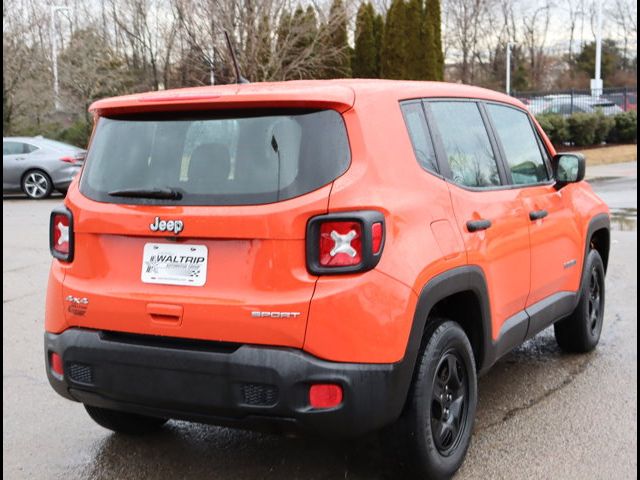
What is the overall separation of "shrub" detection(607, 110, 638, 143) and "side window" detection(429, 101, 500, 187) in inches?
1043

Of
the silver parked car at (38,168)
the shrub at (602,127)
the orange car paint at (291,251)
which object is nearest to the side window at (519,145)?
the orange car paint at (291,251)

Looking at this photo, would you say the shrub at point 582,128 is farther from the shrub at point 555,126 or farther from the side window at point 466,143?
the side window at point 466,143

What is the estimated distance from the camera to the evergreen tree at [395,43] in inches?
1095

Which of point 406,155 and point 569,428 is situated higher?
point 406,155

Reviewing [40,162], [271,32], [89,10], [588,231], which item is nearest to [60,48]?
[89,10]

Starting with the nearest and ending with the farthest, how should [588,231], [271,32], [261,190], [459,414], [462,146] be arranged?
1. [261,190]
2. [459,414]
3. [462,146]
4. [588,231]
5. [271,32]

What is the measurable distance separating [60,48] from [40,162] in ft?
51.0

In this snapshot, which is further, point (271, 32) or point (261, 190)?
point (271, 32)

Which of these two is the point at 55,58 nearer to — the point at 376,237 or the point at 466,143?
the point at 466,143

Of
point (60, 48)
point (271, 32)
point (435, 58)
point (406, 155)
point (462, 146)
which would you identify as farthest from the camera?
point (60, 48)

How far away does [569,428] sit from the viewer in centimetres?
435

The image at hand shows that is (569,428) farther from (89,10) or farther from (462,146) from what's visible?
(89,10)

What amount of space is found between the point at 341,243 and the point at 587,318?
122 inches

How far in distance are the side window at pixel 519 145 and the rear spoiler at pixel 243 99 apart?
1.55 meters
